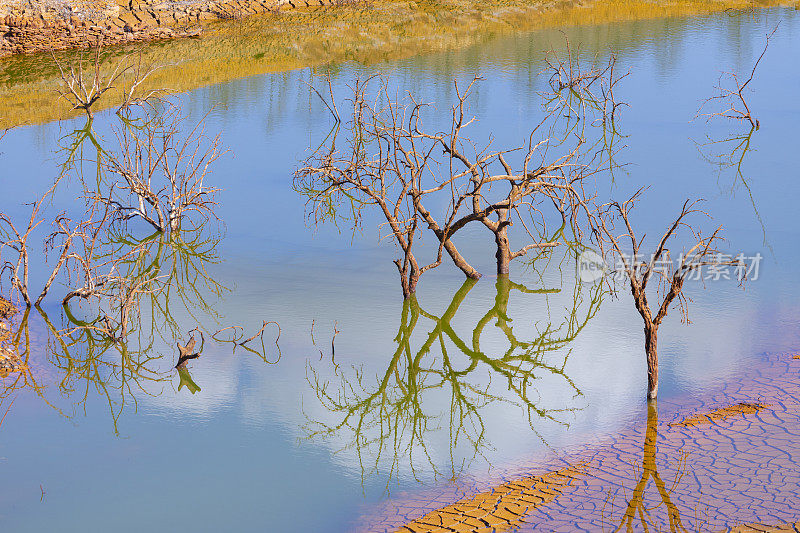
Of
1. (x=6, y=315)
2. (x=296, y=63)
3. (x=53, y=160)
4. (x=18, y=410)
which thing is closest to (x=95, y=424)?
(x=18, y=410)

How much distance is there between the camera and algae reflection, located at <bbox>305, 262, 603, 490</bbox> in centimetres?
961

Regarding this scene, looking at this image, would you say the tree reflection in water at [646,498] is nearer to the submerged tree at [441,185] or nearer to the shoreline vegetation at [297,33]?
the submerged tree at [441,185]

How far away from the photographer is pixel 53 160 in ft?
71.5

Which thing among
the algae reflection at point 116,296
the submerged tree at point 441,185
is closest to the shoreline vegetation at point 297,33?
the submerged tree at point 441,185

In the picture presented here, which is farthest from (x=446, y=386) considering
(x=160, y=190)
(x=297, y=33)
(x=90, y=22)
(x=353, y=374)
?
(x=90, y=22)

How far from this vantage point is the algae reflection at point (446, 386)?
961 centimetres

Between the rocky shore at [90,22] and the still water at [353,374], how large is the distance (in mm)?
13631

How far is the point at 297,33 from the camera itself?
1282 inches

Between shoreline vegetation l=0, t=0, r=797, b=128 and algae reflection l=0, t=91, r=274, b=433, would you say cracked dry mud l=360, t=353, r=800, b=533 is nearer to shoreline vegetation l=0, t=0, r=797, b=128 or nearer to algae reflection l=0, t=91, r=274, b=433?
algae reflection l=0, t=91, r=274, b=433

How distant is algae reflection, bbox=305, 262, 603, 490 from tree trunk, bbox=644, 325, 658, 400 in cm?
85

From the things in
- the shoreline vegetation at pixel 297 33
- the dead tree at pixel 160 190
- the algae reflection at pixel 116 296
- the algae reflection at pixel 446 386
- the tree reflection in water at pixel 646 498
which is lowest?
the algae reflection at pixel 446 386

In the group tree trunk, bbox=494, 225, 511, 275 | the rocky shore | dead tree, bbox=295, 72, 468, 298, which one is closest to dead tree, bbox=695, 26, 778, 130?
dead tree, bbox=295, 72, 468, 298

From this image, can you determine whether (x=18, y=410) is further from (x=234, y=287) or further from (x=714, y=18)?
(x=714, y=18)

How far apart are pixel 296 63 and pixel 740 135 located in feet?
47.1
